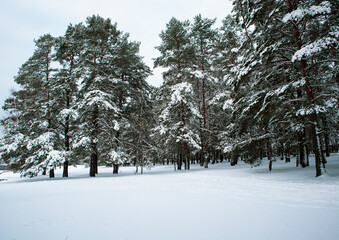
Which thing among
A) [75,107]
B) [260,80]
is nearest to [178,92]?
[260,80]

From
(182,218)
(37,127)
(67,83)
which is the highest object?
(67,83)

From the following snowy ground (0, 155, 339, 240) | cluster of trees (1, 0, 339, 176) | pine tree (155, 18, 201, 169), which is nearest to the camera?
snowy ground (0, 155, 339, 240)

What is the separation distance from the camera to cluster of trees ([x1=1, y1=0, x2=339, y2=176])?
30.5 ft

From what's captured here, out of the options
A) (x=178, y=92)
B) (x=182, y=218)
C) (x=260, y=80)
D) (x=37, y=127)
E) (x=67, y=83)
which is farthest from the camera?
(x=178, y=92)

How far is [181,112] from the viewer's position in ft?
62.3

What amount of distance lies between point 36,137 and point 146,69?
505 inches

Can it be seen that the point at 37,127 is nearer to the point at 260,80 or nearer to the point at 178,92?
the point at 178,92

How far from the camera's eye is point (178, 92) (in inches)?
679

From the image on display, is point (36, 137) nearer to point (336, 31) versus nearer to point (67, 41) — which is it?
point (67, 41)

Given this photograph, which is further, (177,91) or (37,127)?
(177,91)

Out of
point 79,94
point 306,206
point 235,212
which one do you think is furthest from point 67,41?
point 306,206

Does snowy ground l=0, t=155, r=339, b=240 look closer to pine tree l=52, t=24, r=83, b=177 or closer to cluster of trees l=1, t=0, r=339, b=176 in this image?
cluster of trees l=1, t=0, r=339, b=176

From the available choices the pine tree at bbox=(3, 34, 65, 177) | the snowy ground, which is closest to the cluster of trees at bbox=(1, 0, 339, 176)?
the pine tree at bbox=(3, 34, 65, 177)

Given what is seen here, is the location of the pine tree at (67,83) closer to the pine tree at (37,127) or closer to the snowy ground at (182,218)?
the pine tree at (37,127)
